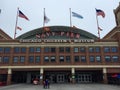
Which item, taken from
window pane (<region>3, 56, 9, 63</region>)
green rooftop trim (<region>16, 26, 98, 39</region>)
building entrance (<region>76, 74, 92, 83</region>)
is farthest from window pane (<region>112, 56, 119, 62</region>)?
window pane (<region>3, 56, 9, 63</region>)

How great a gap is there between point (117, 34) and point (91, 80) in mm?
17033

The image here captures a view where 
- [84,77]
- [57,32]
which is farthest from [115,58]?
[57,32]

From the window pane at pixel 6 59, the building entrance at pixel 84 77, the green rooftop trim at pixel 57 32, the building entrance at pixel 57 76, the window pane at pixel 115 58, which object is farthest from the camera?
the green rooftop trim at pixel 57 32

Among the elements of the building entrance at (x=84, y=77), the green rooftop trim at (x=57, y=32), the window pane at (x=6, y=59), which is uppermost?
the green rooftop trim at (x=57, y=32)

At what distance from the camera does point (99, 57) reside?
176 ft

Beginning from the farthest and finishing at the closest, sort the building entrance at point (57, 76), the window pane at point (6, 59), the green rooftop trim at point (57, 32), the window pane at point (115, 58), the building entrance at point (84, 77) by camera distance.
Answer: the green rooftop trim at point (57, 32), the building entrance at point (57, 76), the building entrance at point (84, 77), the window pane at point (115, 58), the window pane at point (6, 59)

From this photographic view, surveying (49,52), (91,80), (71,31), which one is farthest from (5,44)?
(91,80)

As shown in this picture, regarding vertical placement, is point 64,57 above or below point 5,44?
below

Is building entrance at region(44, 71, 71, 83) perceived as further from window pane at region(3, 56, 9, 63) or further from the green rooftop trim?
the green rooftop trim

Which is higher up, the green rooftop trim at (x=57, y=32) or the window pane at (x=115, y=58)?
the green rooftop trim at (x=57, y=32)

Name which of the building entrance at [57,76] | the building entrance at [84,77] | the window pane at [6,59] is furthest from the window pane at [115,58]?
the window pane at [6,59]

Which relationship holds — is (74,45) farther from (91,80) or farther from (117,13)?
(117,13)

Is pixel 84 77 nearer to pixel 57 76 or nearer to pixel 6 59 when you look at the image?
pixel 57 76

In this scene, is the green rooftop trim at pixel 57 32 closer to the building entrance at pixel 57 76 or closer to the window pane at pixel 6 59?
the building entrance at pixel 57 76
